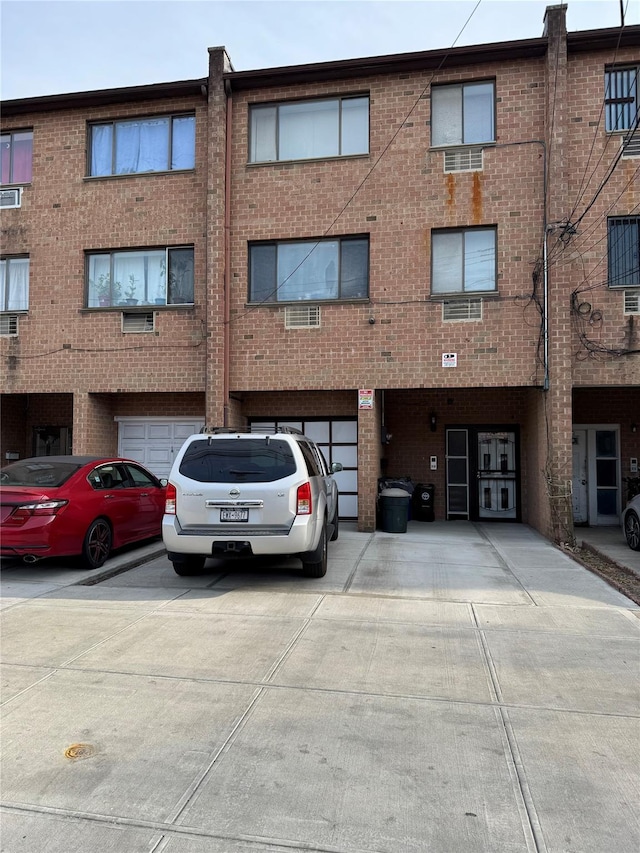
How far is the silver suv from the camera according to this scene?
677 cm

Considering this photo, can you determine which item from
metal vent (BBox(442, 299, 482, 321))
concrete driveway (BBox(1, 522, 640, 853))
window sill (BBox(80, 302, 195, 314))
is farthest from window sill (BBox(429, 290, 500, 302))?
concrete driveway (BBox(1, 522, 640, 853))

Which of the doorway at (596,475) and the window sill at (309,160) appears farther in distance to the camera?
the doorway at (596,475)

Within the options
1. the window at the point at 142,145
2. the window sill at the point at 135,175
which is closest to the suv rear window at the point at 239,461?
the window sill at the point at 135,175

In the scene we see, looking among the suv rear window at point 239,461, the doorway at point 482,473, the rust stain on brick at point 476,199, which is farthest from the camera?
the doorway at point 482,473

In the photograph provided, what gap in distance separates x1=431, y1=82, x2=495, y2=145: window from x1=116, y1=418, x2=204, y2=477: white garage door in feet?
26.5

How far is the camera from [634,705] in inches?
159

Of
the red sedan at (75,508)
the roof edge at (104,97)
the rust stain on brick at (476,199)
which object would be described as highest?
the roof edge at (104,97)

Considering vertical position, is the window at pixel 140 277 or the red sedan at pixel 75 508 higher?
the window at pixel 140 277

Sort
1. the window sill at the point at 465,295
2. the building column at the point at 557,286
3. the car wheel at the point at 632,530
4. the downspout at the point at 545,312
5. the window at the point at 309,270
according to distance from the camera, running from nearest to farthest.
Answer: the car wheel at the point at 632,530, the building column at the point at 557,286, the downspout at the point at 545,312, the window sill at the point at 465,295, the window at the point at 309,270

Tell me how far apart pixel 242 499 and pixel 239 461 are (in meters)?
0.48

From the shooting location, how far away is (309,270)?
12.4m

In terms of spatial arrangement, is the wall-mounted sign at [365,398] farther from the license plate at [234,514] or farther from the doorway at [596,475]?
the license plate at [234,514]

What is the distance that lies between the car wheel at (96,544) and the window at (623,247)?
9594 millimetres

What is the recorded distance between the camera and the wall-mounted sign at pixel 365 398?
1187 centimetres
